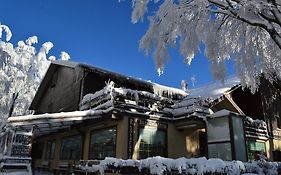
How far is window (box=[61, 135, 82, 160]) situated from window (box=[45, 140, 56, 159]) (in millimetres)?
1913

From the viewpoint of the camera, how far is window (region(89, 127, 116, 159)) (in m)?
14.0

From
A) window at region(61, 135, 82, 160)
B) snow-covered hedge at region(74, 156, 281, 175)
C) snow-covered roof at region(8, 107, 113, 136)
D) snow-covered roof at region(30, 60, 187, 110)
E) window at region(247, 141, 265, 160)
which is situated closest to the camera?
snow-covered hedge at region(74, 156, 281, 175)

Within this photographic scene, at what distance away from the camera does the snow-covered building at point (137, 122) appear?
1322cm

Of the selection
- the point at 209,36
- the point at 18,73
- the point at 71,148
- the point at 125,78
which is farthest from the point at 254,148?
the point at 18,73

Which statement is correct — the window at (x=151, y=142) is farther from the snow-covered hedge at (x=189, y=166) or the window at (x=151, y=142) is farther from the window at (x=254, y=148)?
the snow-covered hedge at (x=189, y=166)

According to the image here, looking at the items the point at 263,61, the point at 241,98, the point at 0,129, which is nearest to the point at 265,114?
the point at 241,98

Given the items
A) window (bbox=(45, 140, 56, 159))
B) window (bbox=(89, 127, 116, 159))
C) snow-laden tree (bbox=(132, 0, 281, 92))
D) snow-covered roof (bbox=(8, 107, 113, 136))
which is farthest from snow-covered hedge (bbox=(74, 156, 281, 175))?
window (bbox=(45, 140, 56, 159))

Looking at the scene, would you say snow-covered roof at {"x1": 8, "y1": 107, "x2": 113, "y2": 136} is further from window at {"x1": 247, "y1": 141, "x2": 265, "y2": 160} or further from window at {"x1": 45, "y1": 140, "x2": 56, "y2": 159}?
window at {"x1": 247, "y1": 141, "x2": 265, "y2": 160}

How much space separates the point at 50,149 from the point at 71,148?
14.8 feet

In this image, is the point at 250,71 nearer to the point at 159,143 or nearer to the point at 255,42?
the point at 255,42

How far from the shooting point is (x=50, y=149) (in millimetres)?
21344

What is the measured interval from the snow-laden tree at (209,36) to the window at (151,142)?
5191 millimetres

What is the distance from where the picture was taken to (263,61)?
10.1 metres

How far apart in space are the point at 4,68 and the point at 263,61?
A: 30.9 m
